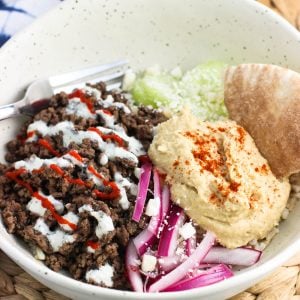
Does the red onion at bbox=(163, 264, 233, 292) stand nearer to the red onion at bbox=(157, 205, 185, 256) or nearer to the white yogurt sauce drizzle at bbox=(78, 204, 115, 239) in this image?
the red onion at bbox=(157, 205, 185, 256)

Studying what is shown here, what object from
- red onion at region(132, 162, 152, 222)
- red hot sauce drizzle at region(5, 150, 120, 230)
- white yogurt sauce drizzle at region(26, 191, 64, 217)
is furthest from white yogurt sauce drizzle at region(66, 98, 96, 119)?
white yogurt sauce drizzle at region(26, 191, 64, 217)

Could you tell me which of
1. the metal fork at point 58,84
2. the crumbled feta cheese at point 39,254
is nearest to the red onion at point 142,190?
the crumbled feta cheese at point 39,254

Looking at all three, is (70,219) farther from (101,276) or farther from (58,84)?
(58,84)

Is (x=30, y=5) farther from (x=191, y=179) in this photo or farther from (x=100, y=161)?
(x=191, y=179)

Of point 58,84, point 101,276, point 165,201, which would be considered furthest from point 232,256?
point 58,84

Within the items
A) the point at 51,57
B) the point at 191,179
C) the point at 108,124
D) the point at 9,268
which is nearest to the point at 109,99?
the point at 108,124

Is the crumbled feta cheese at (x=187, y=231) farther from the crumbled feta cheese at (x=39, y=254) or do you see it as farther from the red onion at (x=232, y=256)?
the crumbled feta cheese at (x=39, y=254)
